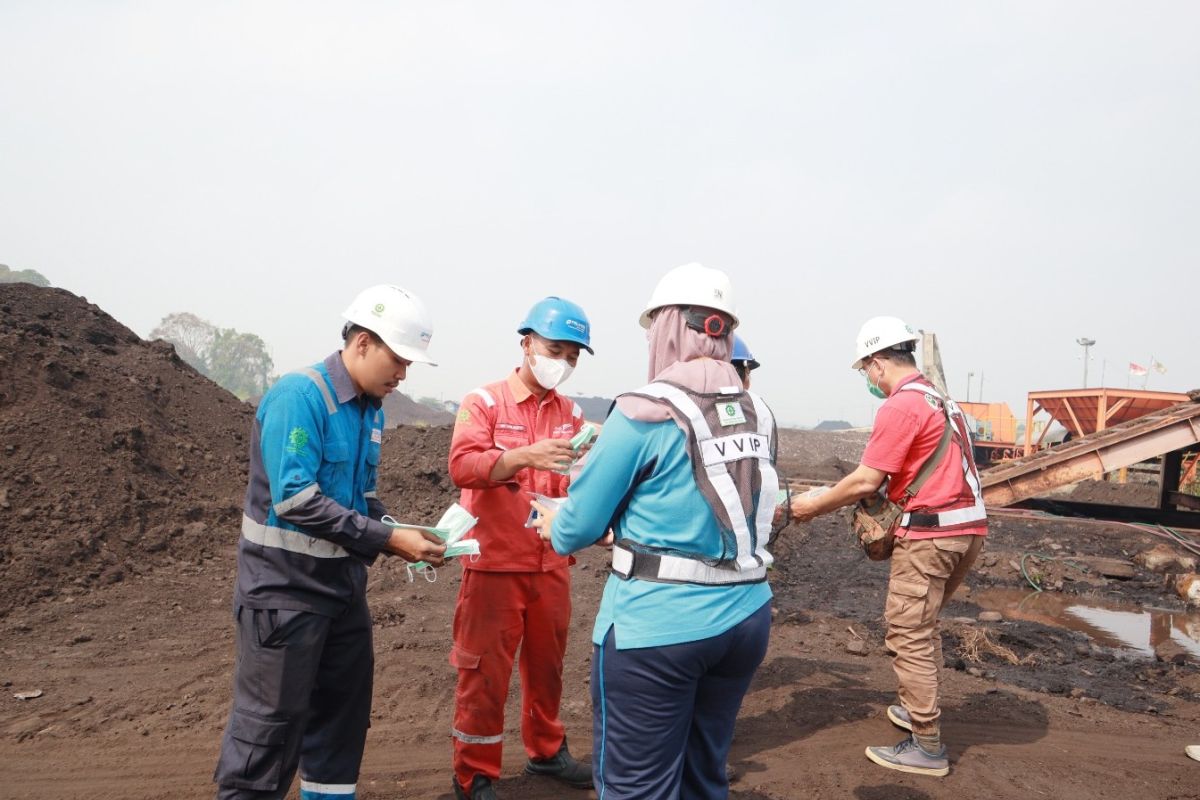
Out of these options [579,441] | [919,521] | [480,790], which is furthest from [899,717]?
[579,441]

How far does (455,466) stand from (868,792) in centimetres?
266

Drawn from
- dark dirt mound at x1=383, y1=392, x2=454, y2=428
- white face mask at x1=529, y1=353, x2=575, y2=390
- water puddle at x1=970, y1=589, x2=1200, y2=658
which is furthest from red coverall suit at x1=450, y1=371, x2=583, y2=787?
dark dirt mound at x1=383, y1=392, x2=454, y2=428

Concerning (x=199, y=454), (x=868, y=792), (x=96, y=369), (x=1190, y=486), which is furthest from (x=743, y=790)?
(x=1190, y=486)

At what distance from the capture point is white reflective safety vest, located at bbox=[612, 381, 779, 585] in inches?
93.7

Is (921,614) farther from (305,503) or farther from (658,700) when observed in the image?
(305,503)

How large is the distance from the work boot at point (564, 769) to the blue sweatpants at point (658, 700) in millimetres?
1701

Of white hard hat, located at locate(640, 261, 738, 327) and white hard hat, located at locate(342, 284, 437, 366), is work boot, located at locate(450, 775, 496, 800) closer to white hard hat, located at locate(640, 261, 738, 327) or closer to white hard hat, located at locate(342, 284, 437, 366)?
white hard hat, located at locate(342, 284, 437, 366)

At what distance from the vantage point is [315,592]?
2955 millimetres

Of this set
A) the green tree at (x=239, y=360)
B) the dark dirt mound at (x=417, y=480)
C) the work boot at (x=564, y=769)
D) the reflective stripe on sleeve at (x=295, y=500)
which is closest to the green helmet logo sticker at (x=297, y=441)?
the reflective stripe on sleeve at (x=295, y=500)

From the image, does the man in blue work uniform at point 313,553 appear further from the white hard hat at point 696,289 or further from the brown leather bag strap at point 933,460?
the brown leather bag strap at point 933,460

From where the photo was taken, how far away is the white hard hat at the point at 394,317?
303 centimetres

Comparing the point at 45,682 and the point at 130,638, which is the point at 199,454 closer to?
the point at 130,638

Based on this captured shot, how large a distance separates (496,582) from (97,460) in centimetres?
802

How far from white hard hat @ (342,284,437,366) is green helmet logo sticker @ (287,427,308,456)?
1.47ft
